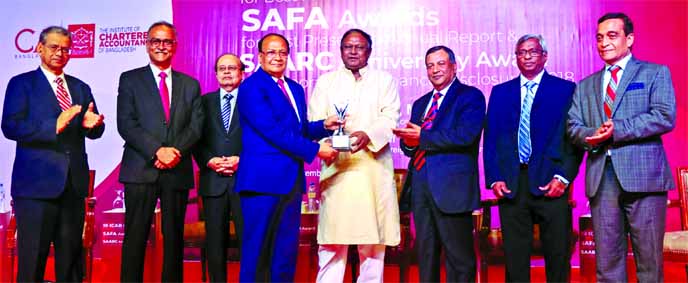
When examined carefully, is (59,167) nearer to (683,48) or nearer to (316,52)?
(316,52)

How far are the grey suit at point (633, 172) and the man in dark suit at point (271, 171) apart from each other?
58.9 inches

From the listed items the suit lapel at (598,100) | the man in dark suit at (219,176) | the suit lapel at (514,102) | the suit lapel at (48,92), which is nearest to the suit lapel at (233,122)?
the man in dark suit at (219,176)

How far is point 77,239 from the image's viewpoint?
155 inches

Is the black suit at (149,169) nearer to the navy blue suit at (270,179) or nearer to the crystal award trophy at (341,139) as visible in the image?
the navy blue suit at (270,179)

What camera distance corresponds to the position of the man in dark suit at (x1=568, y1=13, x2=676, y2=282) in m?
3.34

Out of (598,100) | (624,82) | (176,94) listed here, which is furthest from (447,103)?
(176,94)

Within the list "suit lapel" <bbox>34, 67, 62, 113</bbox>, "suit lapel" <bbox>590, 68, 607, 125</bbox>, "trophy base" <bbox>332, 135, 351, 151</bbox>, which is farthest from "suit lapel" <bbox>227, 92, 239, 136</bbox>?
"suit lapel" <bbox>590, 68, 607, 125</bbox>

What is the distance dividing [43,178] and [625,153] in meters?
3.39

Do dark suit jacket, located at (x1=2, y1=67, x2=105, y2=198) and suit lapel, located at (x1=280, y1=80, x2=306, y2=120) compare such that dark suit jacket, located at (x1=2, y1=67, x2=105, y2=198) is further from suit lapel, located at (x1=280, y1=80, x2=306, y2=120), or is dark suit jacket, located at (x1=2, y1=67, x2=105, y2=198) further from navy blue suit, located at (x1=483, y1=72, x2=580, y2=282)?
navy blue suit, located at (x1=483, y1=72, x2=580, y2=282)

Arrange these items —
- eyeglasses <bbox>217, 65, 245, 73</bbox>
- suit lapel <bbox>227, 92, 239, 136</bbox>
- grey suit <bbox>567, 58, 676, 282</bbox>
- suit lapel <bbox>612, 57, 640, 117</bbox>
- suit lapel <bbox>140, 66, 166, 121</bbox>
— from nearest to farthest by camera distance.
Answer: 1. grey suit <bbox>567, 58, 676, 282</bbox>
2. suit lapel <bbox>612, 57, 640, 117</bbox>
3. suit lapel <bbox>140, 66, 166, 121</bbox>
4. suit lapel <bbox>227, 92, 239, 136</bbox>
5. eyeglasses <bbox>217, 65, 245, 73</bbox>

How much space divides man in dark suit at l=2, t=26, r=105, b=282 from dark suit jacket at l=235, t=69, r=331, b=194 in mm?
1056

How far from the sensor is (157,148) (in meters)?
3.81

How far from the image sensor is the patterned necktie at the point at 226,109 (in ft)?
13.8

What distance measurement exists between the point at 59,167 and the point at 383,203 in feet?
6.58
